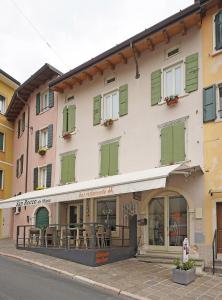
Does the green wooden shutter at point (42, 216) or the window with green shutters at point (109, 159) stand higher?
the window with green shutters at point (109, 159)

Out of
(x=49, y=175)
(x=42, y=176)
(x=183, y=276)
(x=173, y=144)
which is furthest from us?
(x=42, y=176)

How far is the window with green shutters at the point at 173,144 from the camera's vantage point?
15836 millimetres

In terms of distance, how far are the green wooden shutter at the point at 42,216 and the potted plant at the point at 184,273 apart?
12077mm

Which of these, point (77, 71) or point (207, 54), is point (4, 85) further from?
point (207, 54)

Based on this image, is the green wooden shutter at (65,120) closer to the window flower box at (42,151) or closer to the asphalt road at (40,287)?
the window flower box at (42,151)

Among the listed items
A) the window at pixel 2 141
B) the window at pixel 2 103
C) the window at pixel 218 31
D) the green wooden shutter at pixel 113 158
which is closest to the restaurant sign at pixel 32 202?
the green wooden shutter at pixel 113 158

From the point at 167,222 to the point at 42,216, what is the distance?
9.83 m

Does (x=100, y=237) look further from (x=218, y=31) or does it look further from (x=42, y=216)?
(x=218, y=31)

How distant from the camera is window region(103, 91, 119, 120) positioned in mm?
19400

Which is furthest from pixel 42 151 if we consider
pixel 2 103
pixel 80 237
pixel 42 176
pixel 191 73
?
pixel 191 73

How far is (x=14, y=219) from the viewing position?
27.5 meters

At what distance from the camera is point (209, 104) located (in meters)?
15.0

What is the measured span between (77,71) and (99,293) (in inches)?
483

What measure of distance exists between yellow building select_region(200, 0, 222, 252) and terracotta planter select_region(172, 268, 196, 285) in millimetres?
2271
